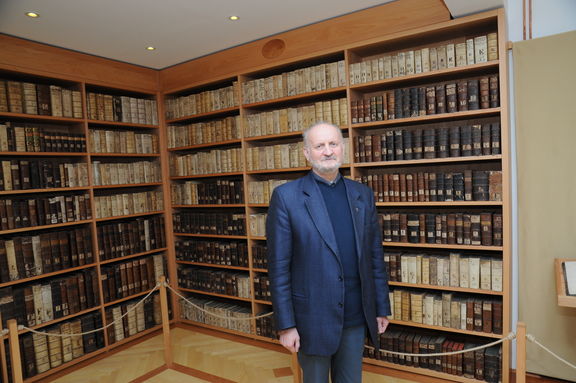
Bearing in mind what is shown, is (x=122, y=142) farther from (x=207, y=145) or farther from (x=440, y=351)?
(x=440, y=351)

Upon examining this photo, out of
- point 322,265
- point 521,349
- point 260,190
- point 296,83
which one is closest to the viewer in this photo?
point 322,265

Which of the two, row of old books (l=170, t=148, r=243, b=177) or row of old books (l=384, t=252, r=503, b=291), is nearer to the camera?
row of old books (l=384, t=252, r=503, b=291)

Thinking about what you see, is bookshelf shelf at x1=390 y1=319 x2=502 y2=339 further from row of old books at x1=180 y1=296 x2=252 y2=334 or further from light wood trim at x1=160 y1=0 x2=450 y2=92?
light wood trim at x1=160 y1=0 x2=450 y2=92

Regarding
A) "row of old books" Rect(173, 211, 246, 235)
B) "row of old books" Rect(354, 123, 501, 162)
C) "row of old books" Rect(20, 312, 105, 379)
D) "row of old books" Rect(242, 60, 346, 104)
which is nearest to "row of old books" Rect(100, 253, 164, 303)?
"row of old books" Rect(20, 312, 105, 379)

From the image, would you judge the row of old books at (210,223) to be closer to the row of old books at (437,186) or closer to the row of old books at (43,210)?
the row of old books at (43,210)

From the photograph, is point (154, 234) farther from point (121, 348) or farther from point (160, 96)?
point (160, 96)

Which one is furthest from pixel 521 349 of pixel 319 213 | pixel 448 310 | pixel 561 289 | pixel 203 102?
pixel 203 102

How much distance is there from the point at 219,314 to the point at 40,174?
6.98 ft

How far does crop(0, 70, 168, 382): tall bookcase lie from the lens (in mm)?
3035

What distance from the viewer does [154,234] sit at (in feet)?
13.2

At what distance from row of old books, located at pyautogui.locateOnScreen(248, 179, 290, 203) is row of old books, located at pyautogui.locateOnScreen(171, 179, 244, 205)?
10 cm

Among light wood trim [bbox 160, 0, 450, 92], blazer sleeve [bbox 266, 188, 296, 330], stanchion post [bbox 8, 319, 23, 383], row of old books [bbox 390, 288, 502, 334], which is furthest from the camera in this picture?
light wood trim [bbox 160, 0, 450, 92]

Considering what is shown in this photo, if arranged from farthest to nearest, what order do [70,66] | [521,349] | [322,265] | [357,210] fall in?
[70,66], [521,349], [357,210], [322,265]

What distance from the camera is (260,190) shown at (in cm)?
354
